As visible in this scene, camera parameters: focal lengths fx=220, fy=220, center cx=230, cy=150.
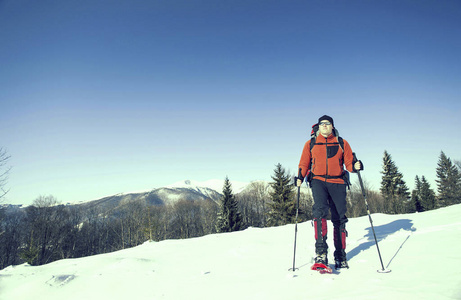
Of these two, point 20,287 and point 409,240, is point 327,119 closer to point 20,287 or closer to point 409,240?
point 409,240

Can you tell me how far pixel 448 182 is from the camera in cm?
3938

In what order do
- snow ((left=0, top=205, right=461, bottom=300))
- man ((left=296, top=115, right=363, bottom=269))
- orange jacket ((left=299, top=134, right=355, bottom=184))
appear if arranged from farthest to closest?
orange jacket ((left=299, top=134, right=355, bottom=184)), man ((left=296, top=115, right=363, bottom=269)), snow ((left=0, top=205, right=461, bottom=300))

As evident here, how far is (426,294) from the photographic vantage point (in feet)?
6.89

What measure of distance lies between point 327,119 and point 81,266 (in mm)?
5628

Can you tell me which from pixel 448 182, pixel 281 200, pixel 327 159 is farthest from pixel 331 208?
pixel 448 182

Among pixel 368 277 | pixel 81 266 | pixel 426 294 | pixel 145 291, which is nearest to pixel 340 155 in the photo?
pixel 368 277

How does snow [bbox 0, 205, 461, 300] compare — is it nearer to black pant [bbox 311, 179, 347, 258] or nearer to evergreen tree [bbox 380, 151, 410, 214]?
black pant [bbox 311, 179, 347, 258]

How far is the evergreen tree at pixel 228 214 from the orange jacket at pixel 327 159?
101 ft

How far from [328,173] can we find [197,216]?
6629cm

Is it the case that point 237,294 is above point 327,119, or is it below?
below

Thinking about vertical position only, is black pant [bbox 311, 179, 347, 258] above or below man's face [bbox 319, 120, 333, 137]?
below

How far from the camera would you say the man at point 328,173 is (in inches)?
156

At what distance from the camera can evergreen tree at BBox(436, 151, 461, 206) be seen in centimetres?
3844

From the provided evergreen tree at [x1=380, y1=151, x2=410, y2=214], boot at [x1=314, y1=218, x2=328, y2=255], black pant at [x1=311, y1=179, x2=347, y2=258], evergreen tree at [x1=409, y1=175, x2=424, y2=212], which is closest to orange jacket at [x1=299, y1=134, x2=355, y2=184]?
black pant at [x1=311, y1=179, x2=347, y2=258]
